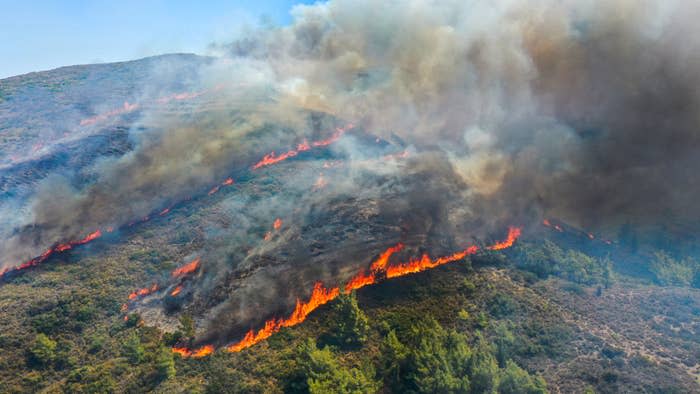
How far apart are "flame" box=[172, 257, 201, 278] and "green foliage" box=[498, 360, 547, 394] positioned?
4626 cm

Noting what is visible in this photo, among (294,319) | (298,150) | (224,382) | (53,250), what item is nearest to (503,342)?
(294,319)

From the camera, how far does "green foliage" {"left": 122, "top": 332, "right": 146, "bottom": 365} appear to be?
4588 cm

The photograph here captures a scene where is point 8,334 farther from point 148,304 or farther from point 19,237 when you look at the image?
point 19,237

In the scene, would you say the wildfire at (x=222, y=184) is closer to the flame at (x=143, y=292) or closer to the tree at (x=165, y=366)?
the flame at (x=143, y=292)

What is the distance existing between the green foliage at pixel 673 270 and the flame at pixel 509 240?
2439 centimetres

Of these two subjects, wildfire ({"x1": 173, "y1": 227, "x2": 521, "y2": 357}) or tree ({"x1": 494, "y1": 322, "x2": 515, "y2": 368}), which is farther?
wildfire ({"x1": 173, "y1": 227, "x2": 521, "y2": 357})

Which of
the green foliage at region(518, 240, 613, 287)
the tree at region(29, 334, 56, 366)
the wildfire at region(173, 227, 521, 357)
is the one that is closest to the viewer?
the tree at region(29, 334, 56, 366)

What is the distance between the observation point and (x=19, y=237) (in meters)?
63.0

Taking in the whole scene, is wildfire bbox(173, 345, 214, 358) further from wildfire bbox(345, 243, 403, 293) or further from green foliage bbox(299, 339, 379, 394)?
wildfire bbox(345, 243, 403, 293)

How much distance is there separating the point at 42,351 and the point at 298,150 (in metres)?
70.8

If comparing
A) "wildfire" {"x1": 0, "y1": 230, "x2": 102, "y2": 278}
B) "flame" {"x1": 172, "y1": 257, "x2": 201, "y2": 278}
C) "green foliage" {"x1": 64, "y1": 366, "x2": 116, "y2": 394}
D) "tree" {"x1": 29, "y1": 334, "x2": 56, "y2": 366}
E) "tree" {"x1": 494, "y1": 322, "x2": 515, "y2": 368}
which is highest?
"wildfire" {"x1": 0, "y1": 230, "x2": 102, "y2": 278}

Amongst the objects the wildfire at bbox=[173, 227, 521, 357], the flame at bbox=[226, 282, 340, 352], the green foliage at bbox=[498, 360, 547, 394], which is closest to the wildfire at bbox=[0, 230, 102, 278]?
the wildfire at bbox=[173, 227, 521, 357]

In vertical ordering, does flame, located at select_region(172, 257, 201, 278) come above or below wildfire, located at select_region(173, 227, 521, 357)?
above

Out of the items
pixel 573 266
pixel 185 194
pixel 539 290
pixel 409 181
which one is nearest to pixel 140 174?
pixel 185 194
